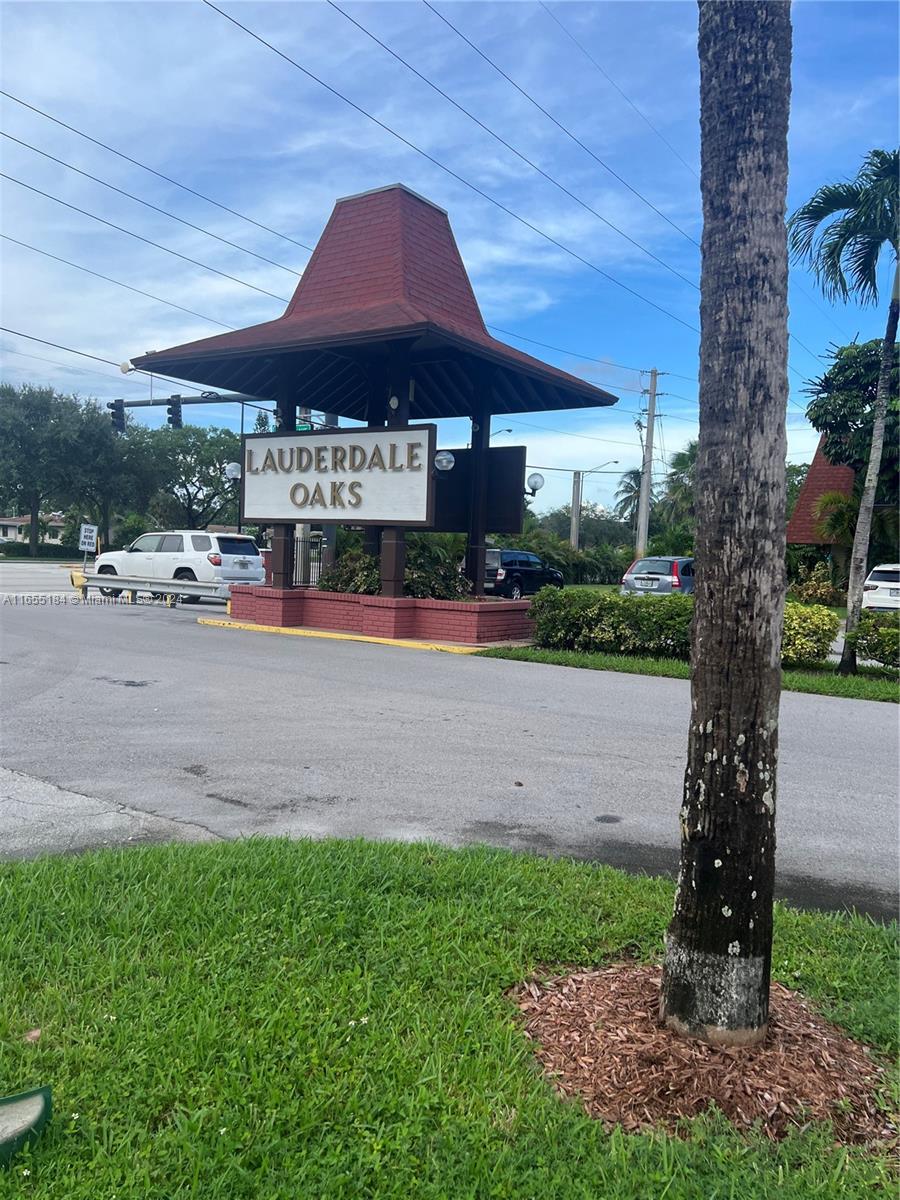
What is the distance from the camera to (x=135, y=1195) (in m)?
2.23

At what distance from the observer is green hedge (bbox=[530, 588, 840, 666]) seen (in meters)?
13.4

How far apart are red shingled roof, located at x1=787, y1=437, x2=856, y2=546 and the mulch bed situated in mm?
30295

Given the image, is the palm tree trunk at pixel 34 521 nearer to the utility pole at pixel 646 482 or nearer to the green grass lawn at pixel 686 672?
the utility pole at pixel 646 482

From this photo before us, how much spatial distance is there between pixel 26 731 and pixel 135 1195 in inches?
245

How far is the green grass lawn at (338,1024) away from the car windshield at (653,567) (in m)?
21.8

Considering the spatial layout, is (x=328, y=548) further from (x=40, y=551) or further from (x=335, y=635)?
(x=40, y=551)

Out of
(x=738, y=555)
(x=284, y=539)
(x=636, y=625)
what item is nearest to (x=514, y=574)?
(x=284, y=539)

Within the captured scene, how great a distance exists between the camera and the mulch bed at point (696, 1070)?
2.60 m

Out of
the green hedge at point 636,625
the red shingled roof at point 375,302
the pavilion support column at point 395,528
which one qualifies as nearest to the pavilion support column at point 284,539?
the red shingled roof at point 375,302

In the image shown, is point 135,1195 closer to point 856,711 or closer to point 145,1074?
point 145,1074

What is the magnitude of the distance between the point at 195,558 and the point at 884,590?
2000cm

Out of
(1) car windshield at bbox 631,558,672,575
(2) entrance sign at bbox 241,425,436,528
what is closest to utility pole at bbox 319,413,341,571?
(2) entrance sign at bbox 241,425,436,528

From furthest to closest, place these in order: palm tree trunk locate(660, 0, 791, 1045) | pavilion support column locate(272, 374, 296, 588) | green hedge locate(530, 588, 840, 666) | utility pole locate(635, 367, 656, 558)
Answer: utility pole locate(635, 367, 656, 558) → pavilion support column locate(272, 374, 296, 588) → green hedge locate(530, 588, 840, 666) → palm tree trunk locate(660, 0, 791, 1045)

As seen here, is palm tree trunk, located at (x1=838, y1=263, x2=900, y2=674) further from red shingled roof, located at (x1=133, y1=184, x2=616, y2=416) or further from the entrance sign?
the entrance sign
